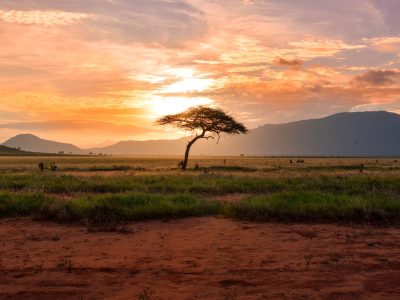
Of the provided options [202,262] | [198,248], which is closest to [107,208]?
[198,248]

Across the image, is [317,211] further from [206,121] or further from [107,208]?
[206,121]

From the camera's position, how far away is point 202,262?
9.35 m

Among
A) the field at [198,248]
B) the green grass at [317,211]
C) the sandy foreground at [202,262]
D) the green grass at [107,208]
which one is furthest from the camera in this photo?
the green grass at [107,208]

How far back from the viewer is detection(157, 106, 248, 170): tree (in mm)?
52000

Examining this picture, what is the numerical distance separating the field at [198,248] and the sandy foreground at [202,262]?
0.07ft

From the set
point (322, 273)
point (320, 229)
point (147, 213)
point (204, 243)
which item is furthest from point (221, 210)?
point (322, 273)

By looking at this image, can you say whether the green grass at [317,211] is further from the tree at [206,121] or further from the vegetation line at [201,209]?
the tree at [206,121]

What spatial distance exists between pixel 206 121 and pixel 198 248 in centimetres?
4188

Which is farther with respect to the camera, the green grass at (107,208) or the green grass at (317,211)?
the green grass at (107,208)

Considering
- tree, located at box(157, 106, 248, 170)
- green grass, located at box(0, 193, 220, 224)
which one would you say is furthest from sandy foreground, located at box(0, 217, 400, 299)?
tree, located at box(157, 106, 248, 170)

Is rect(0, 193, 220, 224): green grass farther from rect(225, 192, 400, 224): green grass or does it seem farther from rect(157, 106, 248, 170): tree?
rect(157, 106, 248, 170): tree

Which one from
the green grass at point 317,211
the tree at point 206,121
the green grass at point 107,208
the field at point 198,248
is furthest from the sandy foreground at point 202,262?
the tree at point 206,121

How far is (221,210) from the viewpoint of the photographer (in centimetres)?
1655

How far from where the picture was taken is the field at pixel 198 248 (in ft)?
25.1
